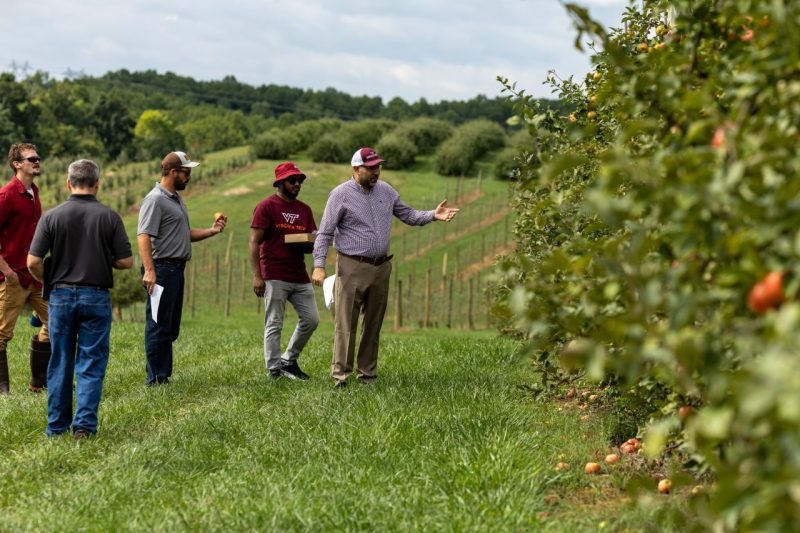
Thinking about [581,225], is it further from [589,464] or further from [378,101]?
[378,101]

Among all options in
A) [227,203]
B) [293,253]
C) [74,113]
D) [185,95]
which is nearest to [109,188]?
[227,203]

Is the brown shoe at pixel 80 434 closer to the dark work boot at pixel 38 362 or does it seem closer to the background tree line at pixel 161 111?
the dark work boot at pixel 38 362

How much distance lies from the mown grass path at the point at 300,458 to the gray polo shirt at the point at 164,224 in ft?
4.08

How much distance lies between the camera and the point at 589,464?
5.06 metres

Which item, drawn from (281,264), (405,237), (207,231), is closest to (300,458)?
(281,264)

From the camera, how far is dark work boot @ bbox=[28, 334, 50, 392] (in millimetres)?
8727

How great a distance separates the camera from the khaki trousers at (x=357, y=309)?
8266 millimetres

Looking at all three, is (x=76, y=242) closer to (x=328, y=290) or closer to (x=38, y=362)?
(x=328, y=290)

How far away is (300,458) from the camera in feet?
17.7

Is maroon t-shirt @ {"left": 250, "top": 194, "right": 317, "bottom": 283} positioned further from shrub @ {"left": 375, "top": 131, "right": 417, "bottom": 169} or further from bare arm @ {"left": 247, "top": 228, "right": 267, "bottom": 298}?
shrub @ {"left": 375, "top": 131, "right": 417, "bottom": 169}

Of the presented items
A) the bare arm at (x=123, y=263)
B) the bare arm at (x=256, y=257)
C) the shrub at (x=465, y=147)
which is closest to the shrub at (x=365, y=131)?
the shrub at (x=465, y=147)

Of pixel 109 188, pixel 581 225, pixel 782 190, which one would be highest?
pixel 782 190

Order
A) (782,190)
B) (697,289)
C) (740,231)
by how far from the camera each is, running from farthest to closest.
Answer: (697,289) → (740,231) → (782,190)

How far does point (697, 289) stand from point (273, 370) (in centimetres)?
663
